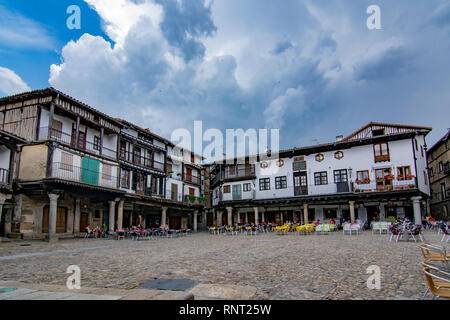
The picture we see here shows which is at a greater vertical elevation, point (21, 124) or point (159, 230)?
point (21, 124)

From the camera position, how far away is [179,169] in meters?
34.4

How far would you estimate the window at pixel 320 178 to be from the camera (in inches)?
1130

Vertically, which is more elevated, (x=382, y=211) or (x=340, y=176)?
(x=340, y=176)

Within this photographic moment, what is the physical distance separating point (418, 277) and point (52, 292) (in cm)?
666

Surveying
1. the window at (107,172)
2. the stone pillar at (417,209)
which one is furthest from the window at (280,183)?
the window at (107,172)

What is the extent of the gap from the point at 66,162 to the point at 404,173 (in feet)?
Answer: 86.1

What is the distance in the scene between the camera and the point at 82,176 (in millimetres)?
19219

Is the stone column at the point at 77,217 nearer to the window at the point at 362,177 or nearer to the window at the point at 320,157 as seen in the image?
the window at the point at 320,157

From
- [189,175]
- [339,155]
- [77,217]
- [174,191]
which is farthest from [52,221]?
[339,155]

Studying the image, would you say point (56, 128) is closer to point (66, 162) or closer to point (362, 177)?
point (66, 162)

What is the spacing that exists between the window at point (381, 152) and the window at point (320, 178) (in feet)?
15.8

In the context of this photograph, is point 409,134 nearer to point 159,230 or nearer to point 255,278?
point 159,230

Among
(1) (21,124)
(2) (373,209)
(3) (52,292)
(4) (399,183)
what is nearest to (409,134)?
(4) (399,183)

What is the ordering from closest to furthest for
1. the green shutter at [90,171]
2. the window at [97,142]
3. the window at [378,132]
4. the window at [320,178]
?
the green shutter at [90,171], the window at [97,142], the window at [378,132], the window at [320,178]
